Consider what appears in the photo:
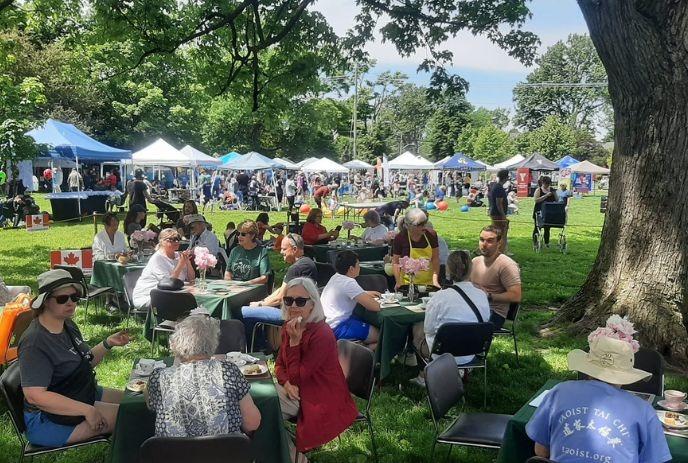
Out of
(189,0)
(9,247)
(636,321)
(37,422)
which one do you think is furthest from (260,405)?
(9,247)

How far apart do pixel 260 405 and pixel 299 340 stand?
2.00 feet

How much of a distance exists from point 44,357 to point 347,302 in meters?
2.84

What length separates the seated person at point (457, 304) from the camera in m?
5.30

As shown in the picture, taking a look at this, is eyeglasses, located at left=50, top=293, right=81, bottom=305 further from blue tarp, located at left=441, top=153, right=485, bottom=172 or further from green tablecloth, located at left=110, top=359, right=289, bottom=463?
blue tarp, located at left=441, top=153, right=485, bottom=172

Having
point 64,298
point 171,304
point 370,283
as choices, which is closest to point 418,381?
point 370,283

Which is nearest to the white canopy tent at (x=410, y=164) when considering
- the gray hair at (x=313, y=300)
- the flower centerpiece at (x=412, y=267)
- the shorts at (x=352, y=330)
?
the flower centerpiece at (x=412, y=267)

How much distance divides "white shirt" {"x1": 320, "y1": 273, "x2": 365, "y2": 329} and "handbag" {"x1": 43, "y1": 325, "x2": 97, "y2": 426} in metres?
2.32

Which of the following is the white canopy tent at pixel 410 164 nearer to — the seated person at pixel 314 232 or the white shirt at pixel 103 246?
the seated person at pixel 314 232

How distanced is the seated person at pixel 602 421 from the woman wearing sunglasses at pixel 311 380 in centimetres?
147

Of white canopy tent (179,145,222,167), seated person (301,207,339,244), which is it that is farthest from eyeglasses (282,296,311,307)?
white canopy tent (179,145,222,167)

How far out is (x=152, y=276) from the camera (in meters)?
7.04

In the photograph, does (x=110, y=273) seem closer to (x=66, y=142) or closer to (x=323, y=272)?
(x=323, y=272)

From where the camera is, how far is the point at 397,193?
129 feet

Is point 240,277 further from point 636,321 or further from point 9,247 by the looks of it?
point 9,247
